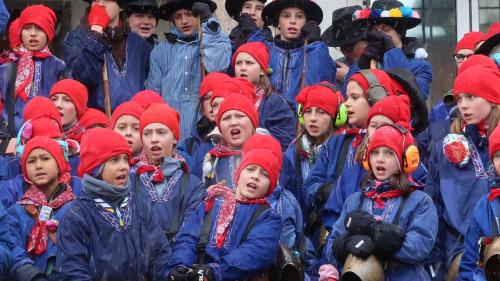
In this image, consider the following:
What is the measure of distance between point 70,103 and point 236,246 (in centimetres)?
237

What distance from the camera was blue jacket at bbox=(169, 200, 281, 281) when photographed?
8555 millimetres

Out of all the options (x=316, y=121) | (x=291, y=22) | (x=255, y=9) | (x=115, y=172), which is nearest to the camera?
(x=115, y=172)

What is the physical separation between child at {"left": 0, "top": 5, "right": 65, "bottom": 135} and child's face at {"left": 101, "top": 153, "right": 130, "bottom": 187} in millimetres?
2573

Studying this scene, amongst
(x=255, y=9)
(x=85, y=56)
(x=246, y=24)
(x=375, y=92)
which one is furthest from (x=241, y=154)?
(x=255, y=9)

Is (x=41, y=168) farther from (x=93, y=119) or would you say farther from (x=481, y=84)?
(x=481, y=84)

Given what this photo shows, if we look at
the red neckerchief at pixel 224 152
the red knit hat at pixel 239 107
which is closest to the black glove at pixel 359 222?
the red neckerchief at pixel 224 152

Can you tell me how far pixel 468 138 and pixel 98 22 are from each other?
348 centimetres

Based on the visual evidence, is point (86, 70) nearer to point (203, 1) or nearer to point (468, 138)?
point (203, 1)

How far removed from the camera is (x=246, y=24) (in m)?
12.0

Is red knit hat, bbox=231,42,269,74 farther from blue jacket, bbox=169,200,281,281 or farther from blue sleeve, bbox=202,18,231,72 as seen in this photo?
blue jacket, bbox=169,200,281,281

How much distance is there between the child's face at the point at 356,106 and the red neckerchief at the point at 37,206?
2.21 metres

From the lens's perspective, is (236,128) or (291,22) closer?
(236,128)

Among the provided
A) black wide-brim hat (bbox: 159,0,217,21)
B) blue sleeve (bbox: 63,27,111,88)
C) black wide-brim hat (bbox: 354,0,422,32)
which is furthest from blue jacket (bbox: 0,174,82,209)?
black wide-brim hat (bbox: 354,0,422,32)

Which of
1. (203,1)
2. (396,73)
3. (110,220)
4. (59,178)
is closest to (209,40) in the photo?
Result: (203,1)
